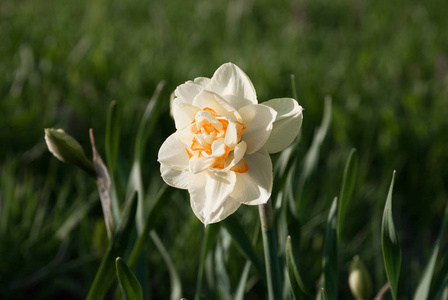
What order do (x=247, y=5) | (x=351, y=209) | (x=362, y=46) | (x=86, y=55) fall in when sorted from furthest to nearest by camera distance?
(x=247, y=5)
(x=362, y=46)
(x=86, y=55)
(x=351, y=209)

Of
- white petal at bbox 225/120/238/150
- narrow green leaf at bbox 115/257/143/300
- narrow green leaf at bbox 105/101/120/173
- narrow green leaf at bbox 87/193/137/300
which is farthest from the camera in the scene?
narrow green leaf at bbox 105/101/120/173

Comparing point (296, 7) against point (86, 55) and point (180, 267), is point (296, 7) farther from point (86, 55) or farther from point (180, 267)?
point (180, 267)

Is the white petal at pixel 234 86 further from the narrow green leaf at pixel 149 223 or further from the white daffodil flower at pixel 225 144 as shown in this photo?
the narrow green leaf at pixel 149 223


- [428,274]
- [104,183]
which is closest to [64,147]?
[104,183]

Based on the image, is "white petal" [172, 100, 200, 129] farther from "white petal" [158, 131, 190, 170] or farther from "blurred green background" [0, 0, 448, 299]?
"blurred green background" [0, 0, 448, 299]

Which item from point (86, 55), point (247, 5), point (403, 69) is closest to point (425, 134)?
point (403, 69)

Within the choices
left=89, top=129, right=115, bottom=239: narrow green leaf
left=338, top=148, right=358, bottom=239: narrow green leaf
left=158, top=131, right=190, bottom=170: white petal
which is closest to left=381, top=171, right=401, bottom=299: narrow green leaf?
left=338, top=148, right=358, bottom=239: narrow green leaf

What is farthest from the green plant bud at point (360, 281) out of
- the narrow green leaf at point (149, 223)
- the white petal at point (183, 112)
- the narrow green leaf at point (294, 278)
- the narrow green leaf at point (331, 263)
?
the white petal at point (183, 112)
